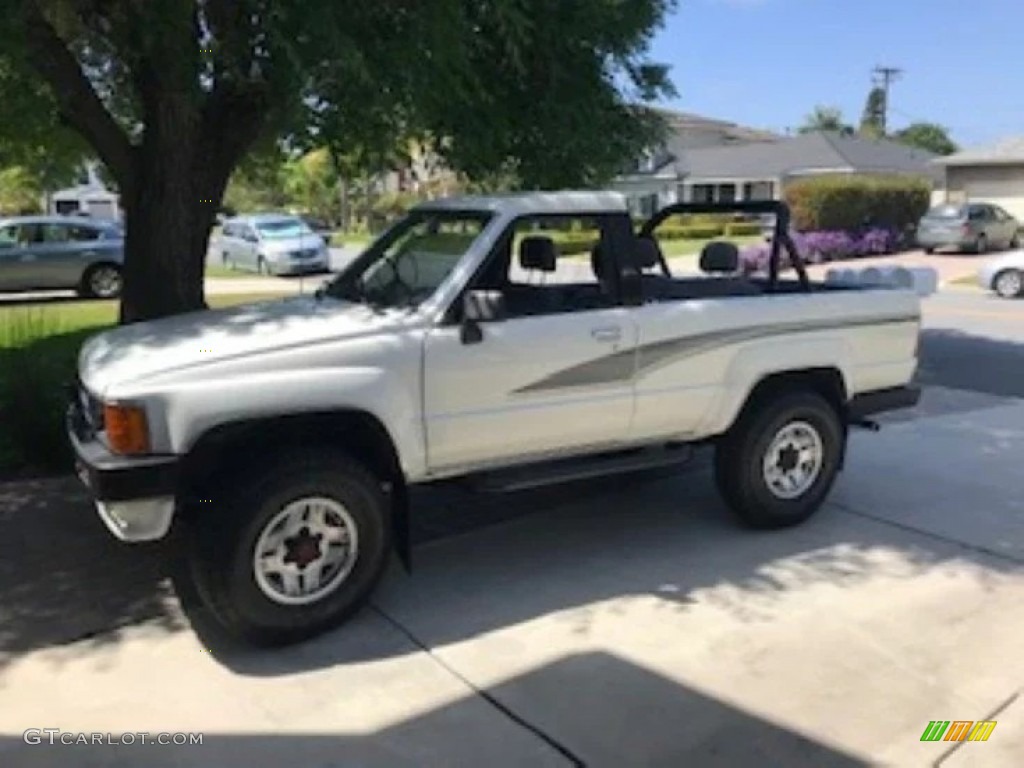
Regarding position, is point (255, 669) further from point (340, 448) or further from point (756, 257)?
point (756, 257)

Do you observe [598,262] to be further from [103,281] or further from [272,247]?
[272,247]

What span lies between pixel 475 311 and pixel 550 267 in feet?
2.76

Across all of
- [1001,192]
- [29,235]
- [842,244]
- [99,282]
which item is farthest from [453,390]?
[1001,192]

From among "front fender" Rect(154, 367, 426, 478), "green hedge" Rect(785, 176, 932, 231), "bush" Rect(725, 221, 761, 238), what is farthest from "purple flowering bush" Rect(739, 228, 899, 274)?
"front fender" Rect(154, 367, 426, 478)

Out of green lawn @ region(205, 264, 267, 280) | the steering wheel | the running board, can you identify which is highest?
the steering wheel

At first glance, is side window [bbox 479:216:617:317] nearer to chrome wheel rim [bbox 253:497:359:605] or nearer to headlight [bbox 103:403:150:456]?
chrome wheel rim [bbox 253:497:359:605]

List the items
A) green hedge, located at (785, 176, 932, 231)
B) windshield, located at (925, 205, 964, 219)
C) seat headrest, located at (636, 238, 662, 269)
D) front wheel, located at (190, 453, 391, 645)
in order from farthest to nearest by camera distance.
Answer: green hedge, located at (785, 176, 932, 231) < windshield, located at (925, 205, 964, 219) < seat headrest, located at (636, 238, 662, 269) < front wheel, located at (190, 453, 391, 645)

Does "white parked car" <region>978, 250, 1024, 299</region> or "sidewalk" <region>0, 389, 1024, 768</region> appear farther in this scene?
"white parked car" <region>978, 250, 1024, 299</region>

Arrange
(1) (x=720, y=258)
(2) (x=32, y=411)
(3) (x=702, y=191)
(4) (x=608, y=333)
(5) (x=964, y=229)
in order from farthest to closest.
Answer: (3) (x=702, y=191), (5) (x=964, y=229), (2) (x=32, y=411), (1) (x=720, y=258), (4) (x=608, y=333)

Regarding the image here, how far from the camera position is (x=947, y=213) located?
3122 cm

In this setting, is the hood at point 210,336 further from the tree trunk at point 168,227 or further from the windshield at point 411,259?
the tree trunk at point 168,227

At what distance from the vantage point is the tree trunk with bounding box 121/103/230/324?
8.16m

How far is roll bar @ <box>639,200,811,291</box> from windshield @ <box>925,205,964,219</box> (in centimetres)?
2710

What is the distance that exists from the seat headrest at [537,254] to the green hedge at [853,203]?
92.1 ft
